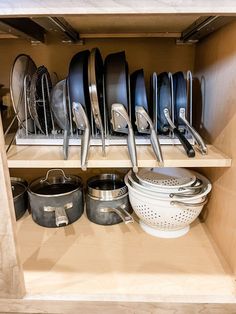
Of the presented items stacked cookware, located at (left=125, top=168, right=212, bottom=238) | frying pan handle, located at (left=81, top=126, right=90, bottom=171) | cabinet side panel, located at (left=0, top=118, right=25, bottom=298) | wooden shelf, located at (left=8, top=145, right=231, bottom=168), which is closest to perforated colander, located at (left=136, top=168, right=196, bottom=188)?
stacked cookware, located at (left=125, top=168, right=212, bottom=238)

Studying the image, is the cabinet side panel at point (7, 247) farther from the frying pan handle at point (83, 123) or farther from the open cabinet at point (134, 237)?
the frying pan handle at point (83, 123)

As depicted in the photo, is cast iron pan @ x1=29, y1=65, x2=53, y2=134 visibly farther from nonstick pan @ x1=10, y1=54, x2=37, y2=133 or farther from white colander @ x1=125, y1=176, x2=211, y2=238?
white colander @ x1=125, y1=176, x2=211, y2=238

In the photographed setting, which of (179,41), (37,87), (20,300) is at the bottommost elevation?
(20,300)

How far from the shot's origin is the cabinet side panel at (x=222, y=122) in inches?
22.1

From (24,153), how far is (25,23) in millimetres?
367

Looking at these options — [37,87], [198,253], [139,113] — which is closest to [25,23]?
[37,87]

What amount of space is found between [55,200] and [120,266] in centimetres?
26

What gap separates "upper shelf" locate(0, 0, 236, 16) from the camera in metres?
0.40

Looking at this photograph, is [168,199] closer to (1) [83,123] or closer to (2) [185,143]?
(2) [185,143]

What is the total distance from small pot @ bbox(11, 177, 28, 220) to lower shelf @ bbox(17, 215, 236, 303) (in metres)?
0.06

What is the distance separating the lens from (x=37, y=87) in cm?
69

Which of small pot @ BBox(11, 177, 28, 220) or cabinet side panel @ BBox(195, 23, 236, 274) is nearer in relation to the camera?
cabinet side panel @ BBox(195, 23, 236, 274)

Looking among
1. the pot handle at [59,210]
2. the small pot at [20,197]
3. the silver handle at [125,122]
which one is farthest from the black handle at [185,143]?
the small pot at [20,197]

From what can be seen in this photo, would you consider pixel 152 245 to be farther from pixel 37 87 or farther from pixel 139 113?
pixel 37 87
